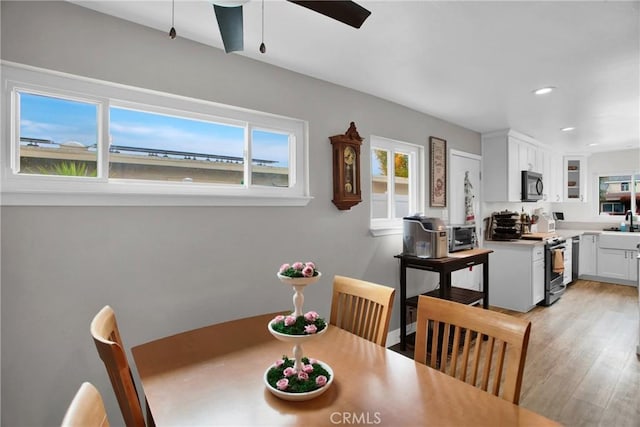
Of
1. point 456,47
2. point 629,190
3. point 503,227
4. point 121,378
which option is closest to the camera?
point 121,378

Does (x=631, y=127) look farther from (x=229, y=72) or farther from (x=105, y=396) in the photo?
(x=105, y=396)

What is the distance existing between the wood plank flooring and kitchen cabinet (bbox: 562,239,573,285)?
55 cm

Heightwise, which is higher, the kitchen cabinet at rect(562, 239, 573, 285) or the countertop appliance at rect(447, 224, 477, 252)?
the countertop appliance at rect(447, 224, 477, 252)

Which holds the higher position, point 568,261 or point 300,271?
point 300,271

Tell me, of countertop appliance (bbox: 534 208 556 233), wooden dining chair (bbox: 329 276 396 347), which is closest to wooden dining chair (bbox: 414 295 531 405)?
wooden dining chair (bbox: 329 276 396 347)

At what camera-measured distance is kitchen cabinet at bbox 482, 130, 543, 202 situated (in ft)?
13.9

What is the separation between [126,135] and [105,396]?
4.51ft

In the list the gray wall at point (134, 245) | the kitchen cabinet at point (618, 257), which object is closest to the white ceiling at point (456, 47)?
the gray wall at point (134, 245)

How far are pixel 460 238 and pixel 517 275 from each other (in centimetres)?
126

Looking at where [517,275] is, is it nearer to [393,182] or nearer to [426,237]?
[426,237]

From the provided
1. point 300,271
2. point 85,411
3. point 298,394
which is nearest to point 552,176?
point 300,271

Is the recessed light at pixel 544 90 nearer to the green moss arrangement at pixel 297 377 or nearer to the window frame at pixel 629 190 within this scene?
the green moss arrangement at pixel 297 377

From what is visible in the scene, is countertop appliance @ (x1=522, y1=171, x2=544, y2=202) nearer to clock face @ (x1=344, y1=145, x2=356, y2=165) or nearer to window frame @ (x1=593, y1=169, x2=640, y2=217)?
window frame @ (x1=593, y1=169, x2=640, y2=217)

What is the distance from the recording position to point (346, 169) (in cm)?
266
